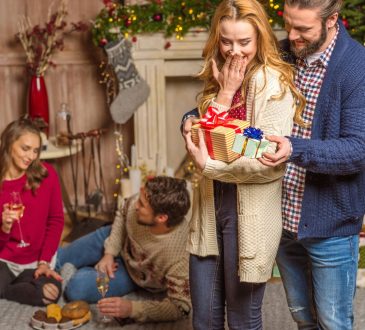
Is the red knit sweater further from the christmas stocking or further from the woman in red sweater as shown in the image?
the christmas stocking

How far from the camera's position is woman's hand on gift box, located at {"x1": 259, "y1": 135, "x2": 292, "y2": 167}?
164 cm

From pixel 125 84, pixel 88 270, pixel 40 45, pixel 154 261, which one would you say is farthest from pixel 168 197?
pixel 40 45

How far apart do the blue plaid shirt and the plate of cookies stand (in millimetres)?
1293

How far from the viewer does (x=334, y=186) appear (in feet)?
5.93

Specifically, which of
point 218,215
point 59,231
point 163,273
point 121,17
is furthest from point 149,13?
point 218,215

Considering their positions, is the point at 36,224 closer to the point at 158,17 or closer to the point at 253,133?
the point at 158,17

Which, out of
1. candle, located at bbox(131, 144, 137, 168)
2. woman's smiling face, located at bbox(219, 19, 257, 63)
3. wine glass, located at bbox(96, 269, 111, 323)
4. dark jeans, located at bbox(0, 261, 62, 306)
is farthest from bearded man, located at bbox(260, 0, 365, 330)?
candle, located at bbox(131, 144, 137, 168)

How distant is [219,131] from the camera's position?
1.69 metres

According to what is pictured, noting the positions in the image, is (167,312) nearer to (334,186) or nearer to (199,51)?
(334,186)

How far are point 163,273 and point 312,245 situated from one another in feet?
3.84

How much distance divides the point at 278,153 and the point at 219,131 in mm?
160

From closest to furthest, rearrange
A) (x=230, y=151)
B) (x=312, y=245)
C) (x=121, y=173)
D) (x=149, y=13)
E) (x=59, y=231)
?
(x=230, y=151) → (x=312, y=245) → (x=59, y=231) → (x=149, y=13) → (x=121, y=173)

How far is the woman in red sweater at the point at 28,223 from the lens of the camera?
3.06m

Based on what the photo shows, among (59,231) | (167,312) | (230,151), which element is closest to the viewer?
(230,151)
